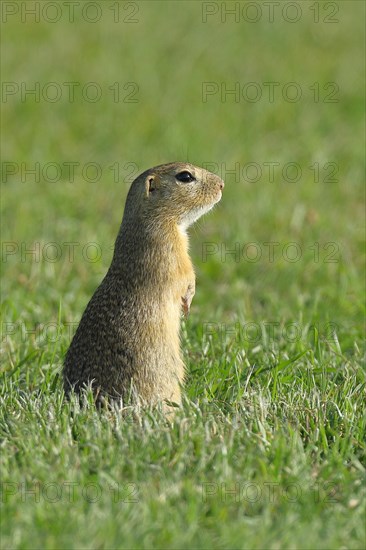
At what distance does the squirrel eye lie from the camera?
5.05 m

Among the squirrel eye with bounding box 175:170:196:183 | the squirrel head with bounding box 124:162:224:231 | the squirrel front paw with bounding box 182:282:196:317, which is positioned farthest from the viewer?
the squirrel eye with bounding box 175:170:196:183

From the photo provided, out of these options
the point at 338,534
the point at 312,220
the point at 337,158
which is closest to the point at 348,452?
the point at 338,534

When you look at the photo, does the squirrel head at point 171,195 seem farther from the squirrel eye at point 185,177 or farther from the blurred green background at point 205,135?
the blurred green background at point 205,135

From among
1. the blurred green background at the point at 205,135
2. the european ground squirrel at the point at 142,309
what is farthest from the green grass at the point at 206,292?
the european ground squirrel at the point at 142,309

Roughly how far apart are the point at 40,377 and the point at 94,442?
126cm

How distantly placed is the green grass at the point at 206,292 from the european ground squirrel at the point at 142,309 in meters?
0.18

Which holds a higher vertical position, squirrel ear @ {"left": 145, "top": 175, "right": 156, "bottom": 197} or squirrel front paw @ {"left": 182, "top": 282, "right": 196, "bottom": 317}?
squirrel ear @ {"left": 145, "top": 175, "right": 156, "bottom": 197}

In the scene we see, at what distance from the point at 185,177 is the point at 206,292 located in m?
2.26

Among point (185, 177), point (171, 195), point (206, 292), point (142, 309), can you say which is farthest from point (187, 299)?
point (206, 292)

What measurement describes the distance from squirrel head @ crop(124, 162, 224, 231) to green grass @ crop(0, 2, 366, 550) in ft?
2.72

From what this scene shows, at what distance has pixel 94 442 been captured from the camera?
3926 mm

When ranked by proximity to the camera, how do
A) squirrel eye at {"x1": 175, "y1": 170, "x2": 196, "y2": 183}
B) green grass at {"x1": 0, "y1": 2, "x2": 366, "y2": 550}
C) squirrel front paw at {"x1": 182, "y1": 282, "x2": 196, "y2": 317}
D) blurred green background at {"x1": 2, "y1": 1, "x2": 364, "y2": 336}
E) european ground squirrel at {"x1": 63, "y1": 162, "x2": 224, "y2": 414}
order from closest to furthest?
green grass at {"x1": 0, "y1": 2, "x2": 366, "y2": 550}
european ground squirrel at {"x1": 63, "y1": 162, "x2": 224, "y2": 414}
squirrel front paw at {"x1": 182, "y1": 282, "x2": 196, "y2": 317}
squirrel eye at {"x1": 175, "y1": 170, "x2": 196, "y2": 183}
blurred green background at {"x1": 2, "y1": 1, "x2": 364, "y2": 336}

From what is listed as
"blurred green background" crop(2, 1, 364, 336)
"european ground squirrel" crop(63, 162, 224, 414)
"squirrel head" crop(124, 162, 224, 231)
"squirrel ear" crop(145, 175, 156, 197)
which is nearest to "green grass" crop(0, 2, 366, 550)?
"blurred green background" crop(2, 1, 364, 336)

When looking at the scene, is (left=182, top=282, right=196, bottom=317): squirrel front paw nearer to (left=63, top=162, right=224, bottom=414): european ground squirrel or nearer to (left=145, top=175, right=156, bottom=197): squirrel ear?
(left=63, top=162, right=224, bottom=414): european ground squirrel
